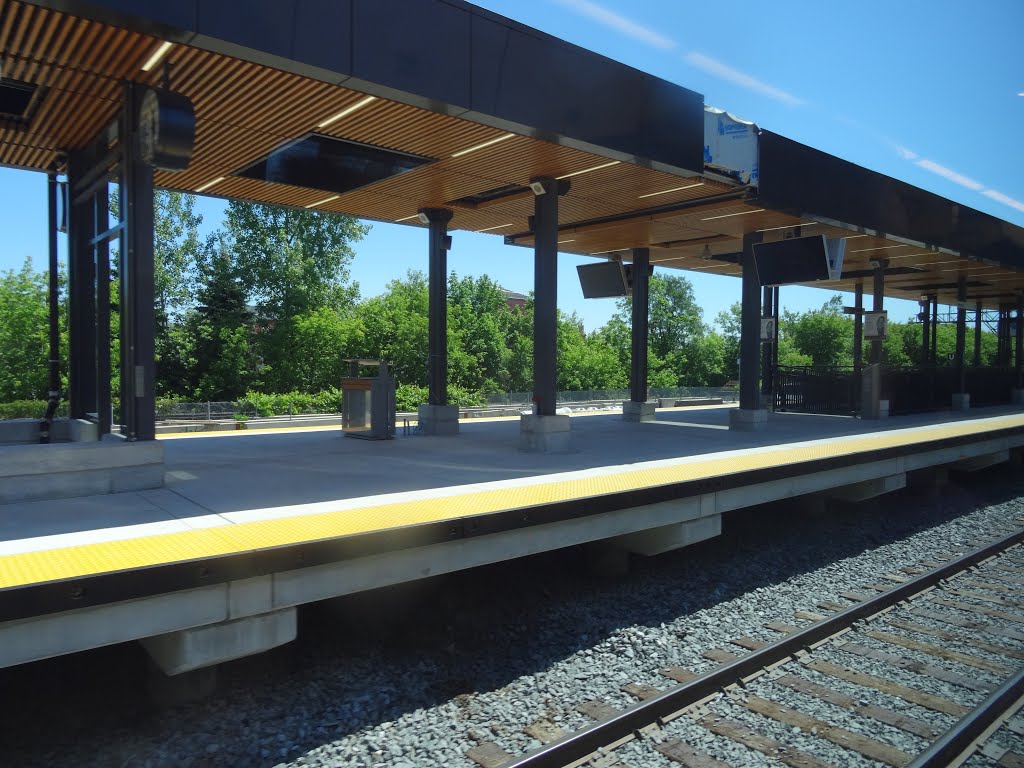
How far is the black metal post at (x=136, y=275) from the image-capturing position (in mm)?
7406

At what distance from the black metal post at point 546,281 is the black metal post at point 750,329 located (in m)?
6.62

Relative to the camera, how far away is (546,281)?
11641 millimetres

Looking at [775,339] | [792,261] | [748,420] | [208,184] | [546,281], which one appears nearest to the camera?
[546,281]

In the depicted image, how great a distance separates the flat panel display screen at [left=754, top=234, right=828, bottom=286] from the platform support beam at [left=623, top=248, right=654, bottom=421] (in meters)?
3.21

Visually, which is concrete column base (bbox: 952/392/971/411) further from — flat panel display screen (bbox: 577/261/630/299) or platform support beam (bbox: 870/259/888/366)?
flat panel display screen (bbox: 577/261/630/299)

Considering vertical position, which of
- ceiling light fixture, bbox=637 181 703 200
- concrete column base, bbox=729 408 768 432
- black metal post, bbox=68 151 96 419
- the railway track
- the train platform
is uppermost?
ceiling light fixture, bbox=637 181 703 200

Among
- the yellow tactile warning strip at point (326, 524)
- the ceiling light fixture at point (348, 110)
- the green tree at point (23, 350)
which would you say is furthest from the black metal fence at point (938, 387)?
the green tree at point (23, 350)

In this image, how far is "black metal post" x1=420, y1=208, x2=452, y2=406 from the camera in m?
14.1

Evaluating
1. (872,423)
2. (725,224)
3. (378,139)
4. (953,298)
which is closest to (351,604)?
(378,139)

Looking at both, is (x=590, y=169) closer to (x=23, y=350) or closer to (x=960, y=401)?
(x=960, y=401)

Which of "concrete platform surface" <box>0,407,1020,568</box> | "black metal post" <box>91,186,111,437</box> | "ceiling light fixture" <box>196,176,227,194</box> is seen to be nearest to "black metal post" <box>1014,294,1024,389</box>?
"concrete platform surface" <box>0,407,1020,568</box>

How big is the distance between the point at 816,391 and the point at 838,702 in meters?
17.9

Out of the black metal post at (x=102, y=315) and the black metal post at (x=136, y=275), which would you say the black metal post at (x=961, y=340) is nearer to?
the black metal post at (x=136, y=275)

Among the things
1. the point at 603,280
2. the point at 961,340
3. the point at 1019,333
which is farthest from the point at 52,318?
the point at 1019,333
